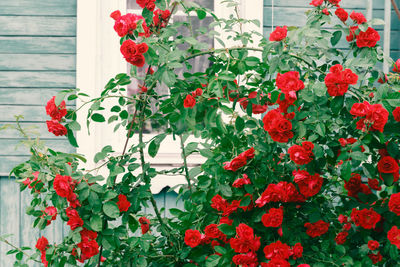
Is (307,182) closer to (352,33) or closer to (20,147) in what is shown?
(352,33)

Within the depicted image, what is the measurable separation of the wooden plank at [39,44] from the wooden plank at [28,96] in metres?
0.24

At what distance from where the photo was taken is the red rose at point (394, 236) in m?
1.35

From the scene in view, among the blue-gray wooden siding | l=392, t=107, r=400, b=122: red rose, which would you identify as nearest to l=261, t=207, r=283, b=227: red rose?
l=392, t=107, r=400, b=122: red rose

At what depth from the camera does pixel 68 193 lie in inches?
55.9

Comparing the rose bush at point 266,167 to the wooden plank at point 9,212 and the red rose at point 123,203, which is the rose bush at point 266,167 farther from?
the wooden plank at point 9,212

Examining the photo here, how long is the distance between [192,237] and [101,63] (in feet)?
4.96

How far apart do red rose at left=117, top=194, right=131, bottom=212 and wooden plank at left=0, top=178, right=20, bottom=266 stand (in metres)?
1.37

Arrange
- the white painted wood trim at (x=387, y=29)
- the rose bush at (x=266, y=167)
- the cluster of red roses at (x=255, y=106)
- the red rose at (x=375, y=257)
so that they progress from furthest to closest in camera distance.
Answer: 1. the white painted wood trim at (x=387, y=29)
2. the cluster of red roses at (x=255, y=106)
3. the red rose at (x=375, y=257)
4. the rose bush at (x=266, y=167)

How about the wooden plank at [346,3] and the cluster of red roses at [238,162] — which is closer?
the cluster of red roses at [238,162]

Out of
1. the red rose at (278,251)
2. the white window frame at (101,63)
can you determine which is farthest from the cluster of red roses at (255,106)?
the white window frame at (101,63)

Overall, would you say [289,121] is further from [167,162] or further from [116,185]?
[167,162]

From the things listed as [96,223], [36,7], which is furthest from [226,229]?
[36,7]

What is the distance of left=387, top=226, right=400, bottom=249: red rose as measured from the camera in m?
1.35

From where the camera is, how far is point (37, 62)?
2582 millimetres
